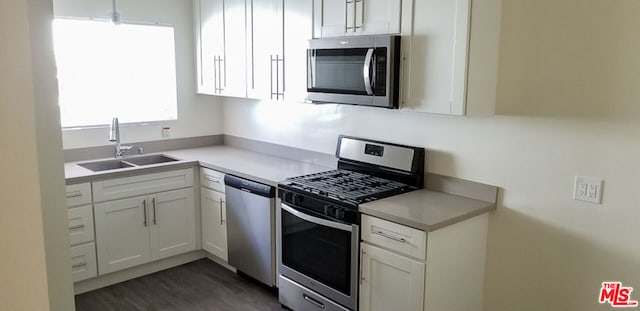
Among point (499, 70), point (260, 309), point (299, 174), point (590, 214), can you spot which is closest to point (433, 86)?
point (499, 70)

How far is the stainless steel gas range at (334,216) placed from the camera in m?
2.80

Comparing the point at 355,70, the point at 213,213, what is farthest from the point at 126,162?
the point at 355,70

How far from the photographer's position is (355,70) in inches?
115

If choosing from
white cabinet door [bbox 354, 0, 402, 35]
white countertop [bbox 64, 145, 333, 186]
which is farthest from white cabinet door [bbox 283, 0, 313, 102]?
white countertop [bbox 64, 145, 333, 186]

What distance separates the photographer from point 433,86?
262 cm

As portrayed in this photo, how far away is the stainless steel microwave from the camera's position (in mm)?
2746

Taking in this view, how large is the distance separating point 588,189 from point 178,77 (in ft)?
11.5

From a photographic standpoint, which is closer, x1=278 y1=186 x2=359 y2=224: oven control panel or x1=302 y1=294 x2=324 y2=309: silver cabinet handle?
x1=278 y1=186 x2=359 y2=224: oven control panel

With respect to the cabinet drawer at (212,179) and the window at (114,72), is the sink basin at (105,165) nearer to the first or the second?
the window at (114,72)

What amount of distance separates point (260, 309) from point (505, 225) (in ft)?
5.72

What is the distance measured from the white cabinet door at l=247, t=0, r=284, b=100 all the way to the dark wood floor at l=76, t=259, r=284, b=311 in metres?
1.48

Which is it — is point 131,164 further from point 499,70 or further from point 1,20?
point 1,20

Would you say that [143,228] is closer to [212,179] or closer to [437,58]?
[212,179]

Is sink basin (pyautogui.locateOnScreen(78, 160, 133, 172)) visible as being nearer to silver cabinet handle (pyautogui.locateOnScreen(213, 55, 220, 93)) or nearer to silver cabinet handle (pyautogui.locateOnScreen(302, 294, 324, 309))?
silver cabinet handle (pyautogui.locateOnScreen(213, 55, 220, 93))
